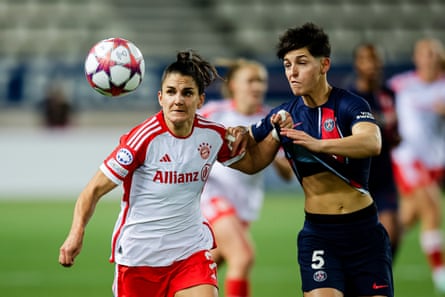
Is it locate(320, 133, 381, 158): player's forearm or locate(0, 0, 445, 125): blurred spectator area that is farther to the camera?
locate(0, 0, 445, 125): blurred spectator area

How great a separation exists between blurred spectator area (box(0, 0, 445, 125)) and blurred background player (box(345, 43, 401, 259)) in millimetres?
14746

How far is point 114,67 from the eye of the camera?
571 cm

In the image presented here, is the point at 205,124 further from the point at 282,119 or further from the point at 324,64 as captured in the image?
the point at 324,64

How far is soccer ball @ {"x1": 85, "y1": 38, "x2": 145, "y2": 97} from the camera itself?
18.8 feet

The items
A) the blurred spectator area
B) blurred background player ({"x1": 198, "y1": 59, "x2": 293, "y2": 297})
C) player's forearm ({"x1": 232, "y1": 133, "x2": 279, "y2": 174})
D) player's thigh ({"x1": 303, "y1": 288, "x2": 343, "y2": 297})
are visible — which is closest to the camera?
player's thigh ({"x1": 303, "y1": 288, "x2": 343, "y2": 297})

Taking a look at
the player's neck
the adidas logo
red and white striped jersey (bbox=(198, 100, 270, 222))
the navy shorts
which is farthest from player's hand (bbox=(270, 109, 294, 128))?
red and white striped jersey (bbox=(198, 100, 270, 222))

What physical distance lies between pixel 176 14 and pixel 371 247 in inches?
804

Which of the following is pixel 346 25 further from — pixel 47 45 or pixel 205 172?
pixel 205 172

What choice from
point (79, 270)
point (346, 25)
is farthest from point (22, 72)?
point (79, 270)

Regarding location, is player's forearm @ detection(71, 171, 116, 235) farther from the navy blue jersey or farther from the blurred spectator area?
the blurred spectator area

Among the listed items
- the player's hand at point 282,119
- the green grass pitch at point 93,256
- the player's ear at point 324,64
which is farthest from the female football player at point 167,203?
the green grass pitch at point 93,256

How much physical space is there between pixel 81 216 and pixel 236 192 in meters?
3.18

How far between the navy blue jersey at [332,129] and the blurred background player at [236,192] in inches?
76.0

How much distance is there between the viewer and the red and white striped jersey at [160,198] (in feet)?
18.6
